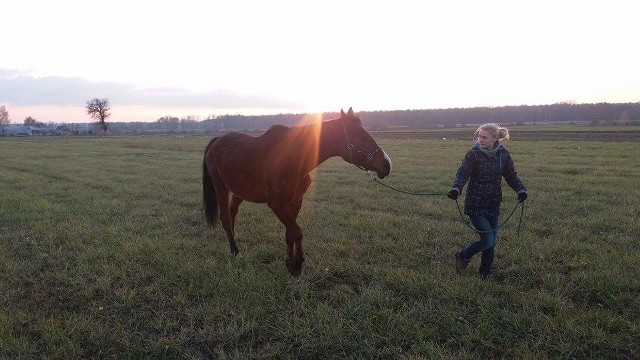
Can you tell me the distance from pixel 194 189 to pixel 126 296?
7.34 metres

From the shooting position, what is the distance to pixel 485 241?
4988 millimetres

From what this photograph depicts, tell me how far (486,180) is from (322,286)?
234cm

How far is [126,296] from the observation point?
4.66 m

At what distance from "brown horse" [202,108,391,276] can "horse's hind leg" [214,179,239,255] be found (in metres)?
0.54

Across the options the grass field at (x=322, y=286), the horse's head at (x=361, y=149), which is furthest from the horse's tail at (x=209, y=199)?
the horse's head at (x=361, y=149)

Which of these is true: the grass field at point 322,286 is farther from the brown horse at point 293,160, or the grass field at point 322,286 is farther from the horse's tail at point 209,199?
the brown horse at point 293,160

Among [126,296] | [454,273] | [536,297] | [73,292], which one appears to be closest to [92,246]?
[73,292]

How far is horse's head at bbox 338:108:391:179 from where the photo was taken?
16.8 ft

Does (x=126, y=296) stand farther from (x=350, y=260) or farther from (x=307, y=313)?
(x=350, y=260)

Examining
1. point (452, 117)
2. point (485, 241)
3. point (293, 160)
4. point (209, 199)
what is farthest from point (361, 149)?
point (452, 117)

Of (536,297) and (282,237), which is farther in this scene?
(282,237)

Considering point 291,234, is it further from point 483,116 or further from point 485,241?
point 483,116

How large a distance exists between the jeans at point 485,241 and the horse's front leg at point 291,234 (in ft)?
6.84

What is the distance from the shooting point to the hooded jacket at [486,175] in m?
4.99
